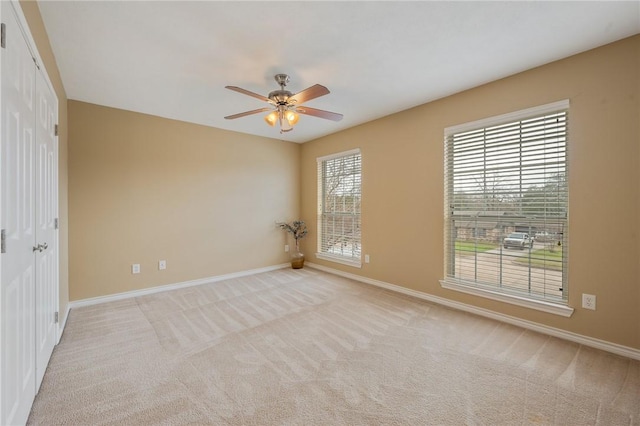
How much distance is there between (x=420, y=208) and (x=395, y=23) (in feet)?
7.22

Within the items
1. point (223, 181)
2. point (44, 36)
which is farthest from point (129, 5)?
point (223, 181)

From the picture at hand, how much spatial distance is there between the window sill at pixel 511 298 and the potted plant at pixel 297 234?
267 cm

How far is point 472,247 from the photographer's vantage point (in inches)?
124

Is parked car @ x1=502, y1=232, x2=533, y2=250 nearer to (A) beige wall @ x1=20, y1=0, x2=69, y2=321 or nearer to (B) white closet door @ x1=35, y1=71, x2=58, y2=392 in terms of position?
(B) white closet door @ x1=35, y1=71, x2=58, y2=392

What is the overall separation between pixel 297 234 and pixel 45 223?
Result: 3724 mm

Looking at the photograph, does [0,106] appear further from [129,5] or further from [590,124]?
[590,124]

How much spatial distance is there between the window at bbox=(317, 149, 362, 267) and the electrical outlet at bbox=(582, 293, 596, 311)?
2649 millimetres

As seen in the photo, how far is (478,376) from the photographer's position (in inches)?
77.8

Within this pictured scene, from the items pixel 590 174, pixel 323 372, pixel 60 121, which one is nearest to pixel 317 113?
pixel 323 372

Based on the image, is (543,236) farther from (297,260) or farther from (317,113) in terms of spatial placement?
(297,260)

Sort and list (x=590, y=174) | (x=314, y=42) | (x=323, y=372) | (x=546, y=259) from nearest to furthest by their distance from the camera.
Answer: (x=323, y=372) → (x=314, y=42) → (x=590, y=174) → (x=546, y=259)

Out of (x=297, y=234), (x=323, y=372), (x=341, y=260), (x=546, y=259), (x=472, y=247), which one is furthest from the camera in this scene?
(x=297, y=234)

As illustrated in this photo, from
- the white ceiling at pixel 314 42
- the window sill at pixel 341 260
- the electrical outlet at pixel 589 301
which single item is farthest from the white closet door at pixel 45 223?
the electrical outlet at pixel 589 301

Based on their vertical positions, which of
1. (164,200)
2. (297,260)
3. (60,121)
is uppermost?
(60,121)
